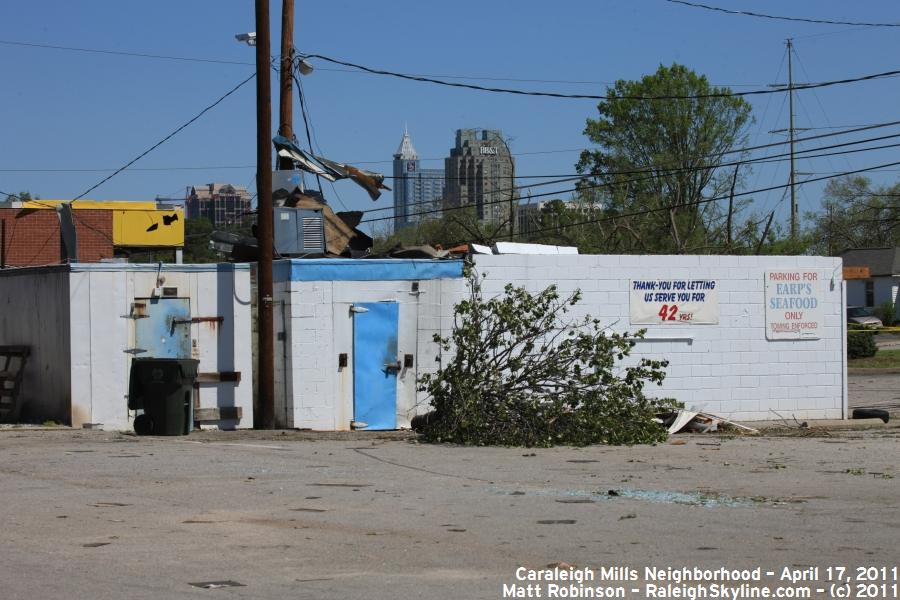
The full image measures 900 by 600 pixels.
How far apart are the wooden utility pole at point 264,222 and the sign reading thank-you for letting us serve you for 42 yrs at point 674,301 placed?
669cm

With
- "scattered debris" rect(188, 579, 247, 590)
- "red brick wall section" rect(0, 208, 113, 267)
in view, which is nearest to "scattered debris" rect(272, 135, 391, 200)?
"scattered debris" rect(188, 579, 247, 590)

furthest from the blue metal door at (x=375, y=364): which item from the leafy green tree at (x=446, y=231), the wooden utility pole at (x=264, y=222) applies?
the leafy green tree at (x=446, y=231)

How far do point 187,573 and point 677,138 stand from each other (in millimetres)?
52134

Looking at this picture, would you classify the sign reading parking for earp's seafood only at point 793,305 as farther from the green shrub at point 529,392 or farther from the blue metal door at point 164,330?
the blue metal door at point 164,330

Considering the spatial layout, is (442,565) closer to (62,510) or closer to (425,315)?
(62,510)

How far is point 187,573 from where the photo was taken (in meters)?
7.59

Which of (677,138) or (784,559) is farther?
(677,138)

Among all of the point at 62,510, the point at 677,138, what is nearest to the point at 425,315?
the point at 62,510

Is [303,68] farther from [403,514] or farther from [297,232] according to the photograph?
[403,514]

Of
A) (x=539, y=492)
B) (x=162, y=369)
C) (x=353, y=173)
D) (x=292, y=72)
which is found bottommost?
(x=539, y=492)

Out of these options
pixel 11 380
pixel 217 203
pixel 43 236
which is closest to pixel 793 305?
pixel 11 380

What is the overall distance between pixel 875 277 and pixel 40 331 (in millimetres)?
60963

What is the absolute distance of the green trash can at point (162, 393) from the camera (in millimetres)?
16453

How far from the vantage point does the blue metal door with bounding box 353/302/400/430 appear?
60.5 feet
